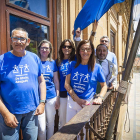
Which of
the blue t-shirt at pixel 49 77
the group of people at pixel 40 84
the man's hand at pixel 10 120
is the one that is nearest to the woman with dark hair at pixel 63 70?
the group of people at pixel 40 84

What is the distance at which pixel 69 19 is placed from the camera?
3.58m

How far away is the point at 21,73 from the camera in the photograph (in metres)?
1.45

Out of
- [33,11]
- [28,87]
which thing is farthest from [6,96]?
[33,11]

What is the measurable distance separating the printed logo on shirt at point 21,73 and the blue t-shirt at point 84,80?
683 millimetres

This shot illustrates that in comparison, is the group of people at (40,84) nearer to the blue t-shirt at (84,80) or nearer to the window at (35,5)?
the blue t-shirt at (84,80)

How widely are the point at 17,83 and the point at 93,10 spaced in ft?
6.05

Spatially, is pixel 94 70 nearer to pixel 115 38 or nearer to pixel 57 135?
pixel 57 135

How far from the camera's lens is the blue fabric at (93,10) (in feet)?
7.80

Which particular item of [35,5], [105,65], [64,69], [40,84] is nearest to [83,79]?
[64,69]

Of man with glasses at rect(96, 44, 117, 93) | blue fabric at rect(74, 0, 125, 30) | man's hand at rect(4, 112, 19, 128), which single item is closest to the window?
blue fabric at rect(74, 0, 125, 30)

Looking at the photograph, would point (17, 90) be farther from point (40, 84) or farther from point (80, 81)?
point (80, 81)

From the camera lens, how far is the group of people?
1410mm

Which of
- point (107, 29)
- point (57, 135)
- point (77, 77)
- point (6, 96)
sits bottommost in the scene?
point (57, 135)

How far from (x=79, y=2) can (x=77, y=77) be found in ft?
9.78
